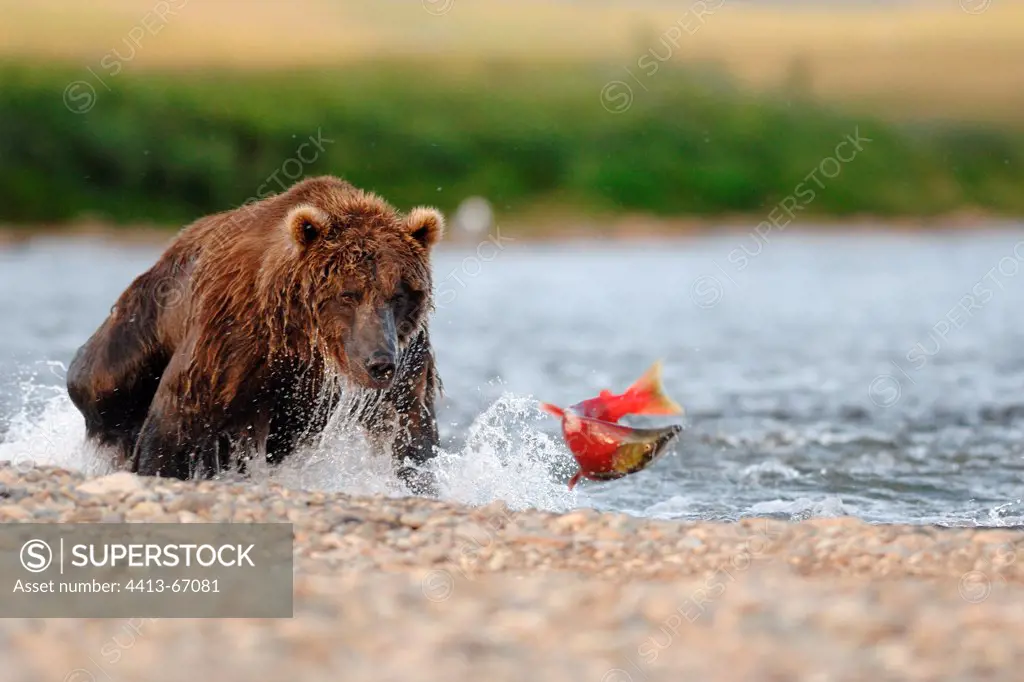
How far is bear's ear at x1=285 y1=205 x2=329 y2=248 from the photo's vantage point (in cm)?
614

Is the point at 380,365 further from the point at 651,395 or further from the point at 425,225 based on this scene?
the point at 651,395

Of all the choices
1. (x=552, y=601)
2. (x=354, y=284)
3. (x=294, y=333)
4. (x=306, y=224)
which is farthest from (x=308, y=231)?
(x=552, y=601)

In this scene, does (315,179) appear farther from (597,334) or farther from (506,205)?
(506,205)

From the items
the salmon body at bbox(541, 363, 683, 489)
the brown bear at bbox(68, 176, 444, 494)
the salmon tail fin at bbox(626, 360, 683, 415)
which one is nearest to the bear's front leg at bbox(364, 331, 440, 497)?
the brown bear at bbox(68, 176, 444, 494)

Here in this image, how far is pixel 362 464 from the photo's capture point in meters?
6.85

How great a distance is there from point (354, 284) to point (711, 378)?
816 cm

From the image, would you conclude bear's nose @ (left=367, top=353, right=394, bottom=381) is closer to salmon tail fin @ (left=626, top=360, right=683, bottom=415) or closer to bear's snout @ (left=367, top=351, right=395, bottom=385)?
bear's snout @ (left=367, top=351, right=395, bottom=385)

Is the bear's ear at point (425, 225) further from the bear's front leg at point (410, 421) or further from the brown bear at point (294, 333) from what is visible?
the bear's front leg at point (410, 421)

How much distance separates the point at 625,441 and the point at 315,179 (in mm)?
1864

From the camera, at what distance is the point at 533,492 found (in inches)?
287

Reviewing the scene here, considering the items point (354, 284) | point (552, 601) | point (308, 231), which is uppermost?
point (308, 231)

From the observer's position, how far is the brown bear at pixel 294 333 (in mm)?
6230

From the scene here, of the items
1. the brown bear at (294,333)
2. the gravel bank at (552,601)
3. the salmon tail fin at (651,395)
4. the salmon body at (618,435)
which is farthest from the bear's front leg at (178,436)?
the salmon tail fin at (651,395)

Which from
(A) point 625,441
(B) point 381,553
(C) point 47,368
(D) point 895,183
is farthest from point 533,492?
(D) point 895,183
